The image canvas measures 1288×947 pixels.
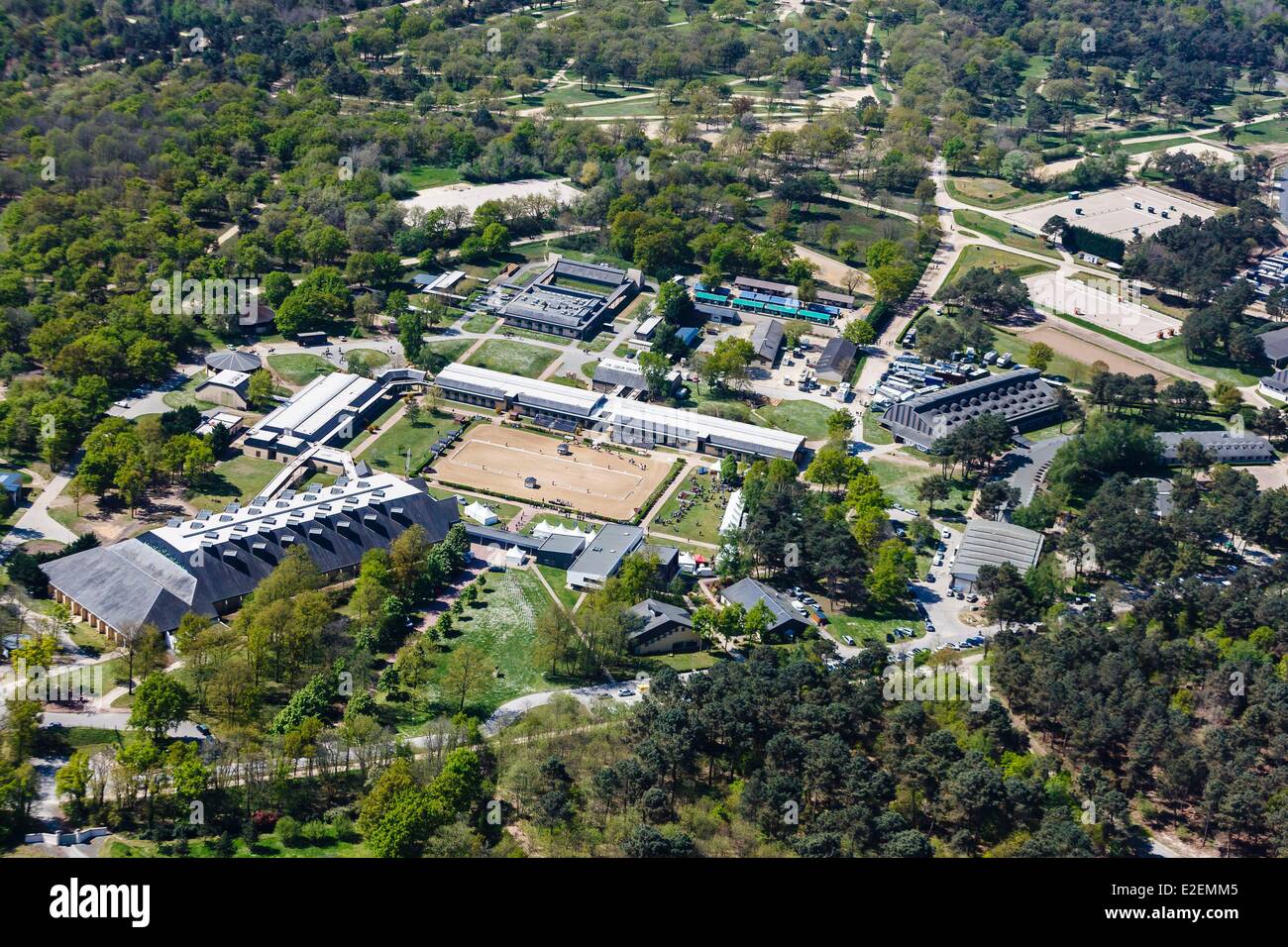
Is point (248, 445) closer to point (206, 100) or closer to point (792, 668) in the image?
point (792, 668)

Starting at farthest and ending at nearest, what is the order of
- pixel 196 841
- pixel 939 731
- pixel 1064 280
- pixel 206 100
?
pixel 206 100, pixel 1064 280, pixel 939 731, pixel 196 841

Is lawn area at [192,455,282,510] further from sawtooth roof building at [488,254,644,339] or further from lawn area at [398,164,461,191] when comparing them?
lawn area at [398,164,461,191]

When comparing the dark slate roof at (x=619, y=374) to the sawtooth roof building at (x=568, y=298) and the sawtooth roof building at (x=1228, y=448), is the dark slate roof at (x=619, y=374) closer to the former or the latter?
the sawtooth roof building at (x=568, y=298)

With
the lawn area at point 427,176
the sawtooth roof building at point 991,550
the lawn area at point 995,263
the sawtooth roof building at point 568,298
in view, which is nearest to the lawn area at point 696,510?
the sawtooth roof building at point 991,550

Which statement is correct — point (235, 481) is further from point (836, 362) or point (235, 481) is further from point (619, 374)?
point (836, 362)

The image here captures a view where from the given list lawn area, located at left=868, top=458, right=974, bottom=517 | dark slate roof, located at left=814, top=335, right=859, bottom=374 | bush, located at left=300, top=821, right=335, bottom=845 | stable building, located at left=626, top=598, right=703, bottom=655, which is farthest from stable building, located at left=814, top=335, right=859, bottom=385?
bush, located at left=300, top=821, right=335, bottom=845

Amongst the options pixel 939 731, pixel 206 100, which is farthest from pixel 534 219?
pixel 939 731
